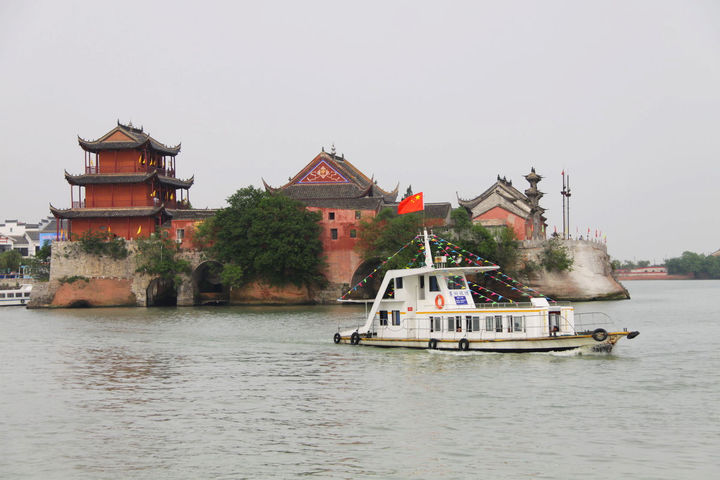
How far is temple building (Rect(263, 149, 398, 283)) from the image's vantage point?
6581cm

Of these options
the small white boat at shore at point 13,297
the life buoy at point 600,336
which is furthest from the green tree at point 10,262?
the life buoy at point 600,336

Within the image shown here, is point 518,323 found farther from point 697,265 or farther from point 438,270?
point 697,265

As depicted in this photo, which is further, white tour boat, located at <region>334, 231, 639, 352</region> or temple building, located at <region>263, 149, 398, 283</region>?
temple building, located at <region>263, 149, 398, 283</region>

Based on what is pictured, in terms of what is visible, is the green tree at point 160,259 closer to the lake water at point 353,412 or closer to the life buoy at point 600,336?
the lake water at point 353,412

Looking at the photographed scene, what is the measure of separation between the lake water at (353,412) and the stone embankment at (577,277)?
92.5 ft

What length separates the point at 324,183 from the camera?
242 ft

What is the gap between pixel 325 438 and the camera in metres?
18.5

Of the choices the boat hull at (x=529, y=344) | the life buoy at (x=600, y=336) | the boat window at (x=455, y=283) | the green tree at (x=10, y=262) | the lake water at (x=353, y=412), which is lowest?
the lake water at (x=353, y=412)

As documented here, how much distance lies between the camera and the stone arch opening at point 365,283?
217 ft

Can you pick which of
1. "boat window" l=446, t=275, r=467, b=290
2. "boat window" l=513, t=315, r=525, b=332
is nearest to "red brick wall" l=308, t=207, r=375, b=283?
"boat window" l=446, t=275, r=467, b=290

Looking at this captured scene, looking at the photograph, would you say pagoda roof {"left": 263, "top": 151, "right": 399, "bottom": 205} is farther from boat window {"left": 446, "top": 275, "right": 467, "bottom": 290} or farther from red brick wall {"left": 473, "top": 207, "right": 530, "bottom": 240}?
boat window {"left": 446, "top": 275, "right": 467, "bottom": 290}

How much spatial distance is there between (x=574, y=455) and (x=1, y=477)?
1095cm

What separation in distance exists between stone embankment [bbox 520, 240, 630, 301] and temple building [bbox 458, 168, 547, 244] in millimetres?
5418

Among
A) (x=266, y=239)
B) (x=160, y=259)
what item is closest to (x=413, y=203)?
(x=266, y=239)
